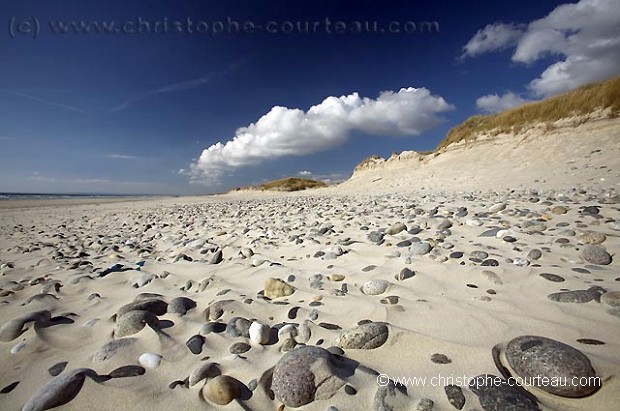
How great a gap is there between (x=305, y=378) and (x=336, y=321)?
67cm

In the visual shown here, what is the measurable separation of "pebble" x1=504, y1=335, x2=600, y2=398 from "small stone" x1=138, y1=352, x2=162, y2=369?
192 cm

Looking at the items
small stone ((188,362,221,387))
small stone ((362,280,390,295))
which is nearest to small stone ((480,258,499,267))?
small stone ((362,280,390,295))

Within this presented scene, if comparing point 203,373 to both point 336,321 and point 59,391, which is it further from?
point 336,321

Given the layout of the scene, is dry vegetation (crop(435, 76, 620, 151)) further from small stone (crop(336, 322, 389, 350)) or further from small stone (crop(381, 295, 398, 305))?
small stone (crop(336, 322, 389, 350))

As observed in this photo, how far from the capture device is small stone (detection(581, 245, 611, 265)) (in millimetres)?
2453

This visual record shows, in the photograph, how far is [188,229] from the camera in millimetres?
6684

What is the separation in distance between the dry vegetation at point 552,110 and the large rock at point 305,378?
18535 millimetres

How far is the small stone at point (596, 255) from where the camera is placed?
8.05 ft

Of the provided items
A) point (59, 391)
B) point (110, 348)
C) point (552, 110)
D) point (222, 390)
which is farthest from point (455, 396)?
point (552, 110)

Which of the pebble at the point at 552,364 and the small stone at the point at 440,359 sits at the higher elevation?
the pebble at the point at 552,364

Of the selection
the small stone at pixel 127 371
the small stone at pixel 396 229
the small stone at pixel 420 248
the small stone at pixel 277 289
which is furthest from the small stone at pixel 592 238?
the small stone at pixel 127 371

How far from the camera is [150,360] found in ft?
5.50

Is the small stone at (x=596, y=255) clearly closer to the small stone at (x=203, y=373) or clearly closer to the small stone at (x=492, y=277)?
the small stone at (x=492, y=277)

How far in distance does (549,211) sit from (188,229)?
22.6 ft
